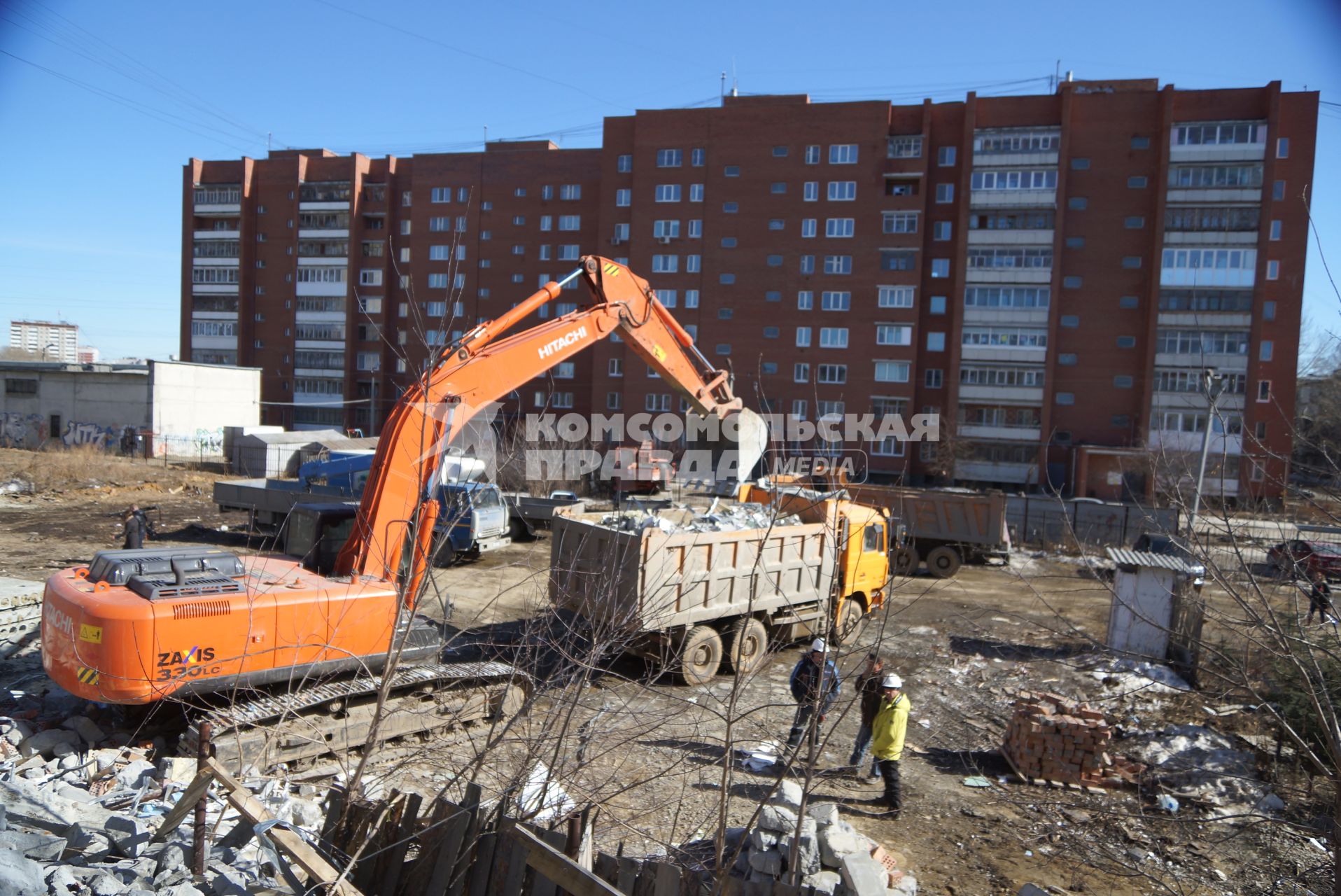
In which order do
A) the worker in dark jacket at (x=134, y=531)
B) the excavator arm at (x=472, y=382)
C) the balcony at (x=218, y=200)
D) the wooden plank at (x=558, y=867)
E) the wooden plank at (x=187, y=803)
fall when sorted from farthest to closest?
the balcony at (x=218, y=200)
the worker in dark jacket at (x=134, y=531)
the excavator arm at (x=472, y=382)
the wooden plank at (x=187, y=803)
the wooden plank at (x=558, y=867)

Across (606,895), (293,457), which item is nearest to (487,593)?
(606,895)

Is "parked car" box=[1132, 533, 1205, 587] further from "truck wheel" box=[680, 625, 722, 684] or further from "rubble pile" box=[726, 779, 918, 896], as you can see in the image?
"truck wheel" box=[680, 625, 722, 684]

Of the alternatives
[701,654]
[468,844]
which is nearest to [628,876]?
[468,844]

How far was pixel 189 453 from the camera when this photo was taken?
140 ft

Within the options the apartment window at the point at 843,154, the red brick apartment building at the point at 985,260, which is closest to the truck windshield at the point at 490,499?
the red brick apartment building at the point at 985,260

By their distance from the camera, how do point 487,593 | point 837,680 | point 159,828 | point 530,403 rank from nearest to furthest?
point 159,828 → point 837,680 → point 487,593 → point 530,403

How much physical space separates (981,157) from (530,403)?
31180 millimetres

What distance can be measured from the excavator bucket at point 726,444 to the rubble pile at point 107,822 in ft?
31.9

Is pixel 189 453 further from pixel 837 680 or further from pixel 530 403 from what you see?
pixel 837 680

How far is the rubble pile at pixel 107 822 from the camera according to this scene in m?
4.55

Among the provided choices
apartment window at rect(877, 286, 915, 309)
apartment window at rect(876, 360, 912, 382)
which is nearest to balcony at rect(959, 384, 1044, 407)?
apartment window at rect(876, 360, 912, 382)

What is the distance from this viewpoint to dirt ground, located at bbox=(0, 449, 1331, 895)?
541cm

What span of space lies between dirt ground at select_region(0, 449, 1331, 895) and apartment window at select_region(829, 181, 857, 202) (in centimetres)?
3490

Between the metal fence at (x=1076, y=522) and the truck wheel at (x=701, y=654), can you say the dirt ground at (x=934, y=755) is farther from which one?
the metal fence at (x=1076, y=522)
